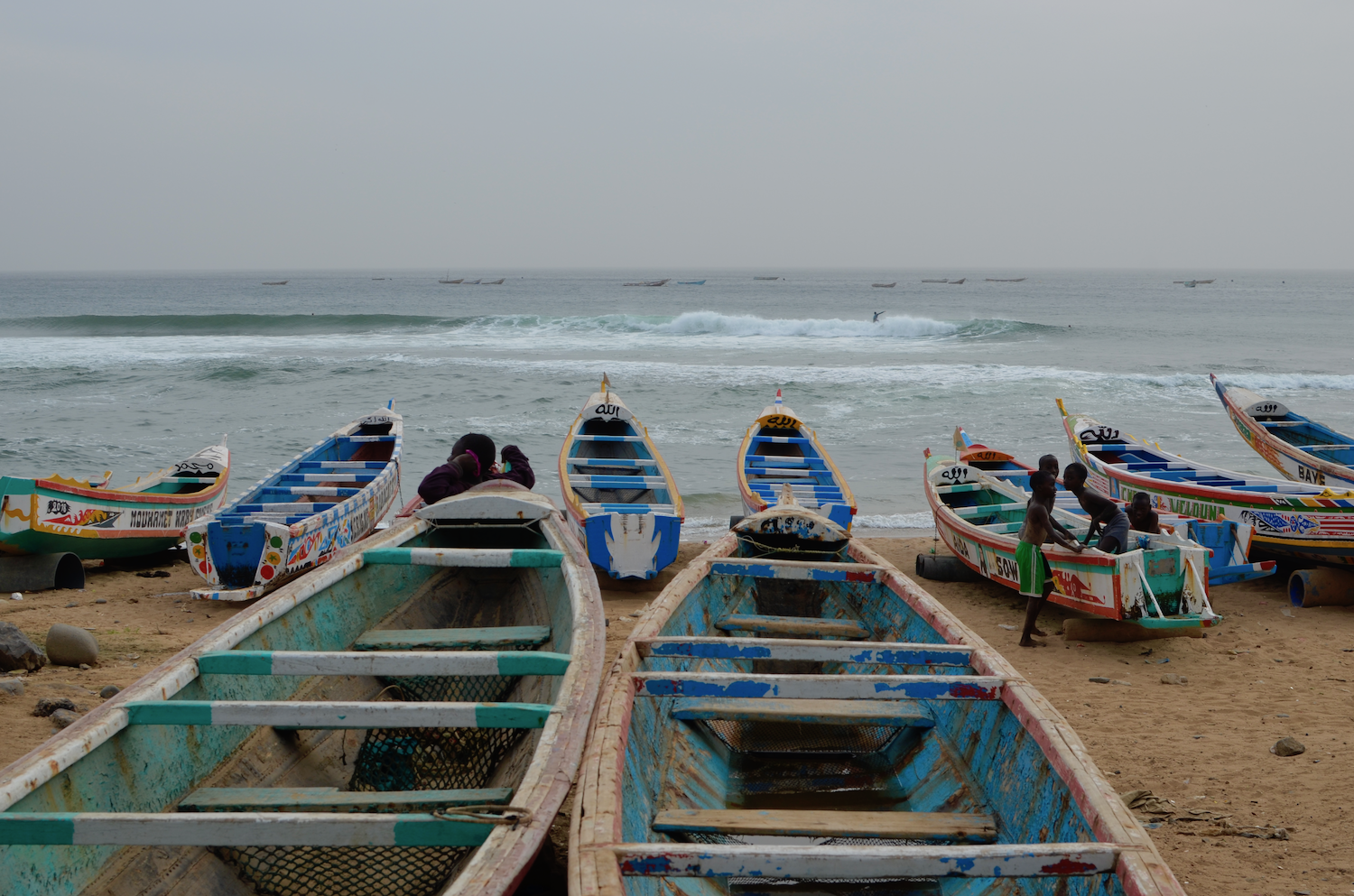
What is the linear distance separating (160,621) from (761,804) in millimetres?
6402

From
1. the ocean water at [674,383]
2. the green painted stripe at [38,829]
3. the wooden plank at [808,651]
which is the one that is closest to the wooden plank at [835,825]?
the wooden plank at [808,651]

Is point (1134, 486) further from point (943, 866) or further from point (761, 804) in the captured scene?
point (943, 866)

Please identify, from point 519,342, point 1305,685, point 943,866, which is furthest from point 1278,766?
point 519,342

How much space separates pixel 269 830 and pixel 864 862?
1797 mm

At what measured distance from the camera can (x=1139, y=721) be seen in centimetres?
625

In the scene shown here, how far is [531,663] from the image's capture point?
4.08m

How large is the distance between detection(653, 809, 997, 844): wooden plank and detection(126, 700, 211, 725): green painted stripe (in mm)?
1746

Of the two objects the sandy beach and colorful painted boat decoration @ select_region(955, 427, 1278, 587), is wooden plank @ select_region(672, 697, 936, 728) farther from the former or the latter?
colorful painted boat decoration @ select_region(955, 427, 1278, 587)

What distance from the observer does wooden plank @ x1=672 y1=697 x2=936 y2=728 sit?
4391 millimetres

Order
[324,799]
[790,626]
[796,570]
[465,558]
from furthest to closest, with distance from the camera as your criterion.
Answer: [796,570], [790,626], [465,558], [324,799]

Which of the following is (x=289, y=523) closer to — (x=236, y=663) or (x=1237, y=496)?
(x=236, y=663)

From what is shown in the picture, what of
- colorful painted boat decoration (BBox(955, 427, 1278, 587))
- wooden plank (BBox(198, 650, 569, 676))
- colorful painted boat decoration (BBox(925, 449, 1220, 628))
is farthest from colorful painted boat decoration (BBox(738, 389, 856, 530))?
wooden plank (BBox(198, 650, 569, 676))

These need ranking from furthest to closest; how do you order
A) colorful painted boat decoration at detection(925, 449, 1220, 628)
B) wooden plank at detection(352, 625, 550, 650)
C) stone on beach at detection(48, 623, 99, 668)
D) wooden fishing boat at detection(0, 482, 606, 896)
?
colorful painted boat decoration at detection(925, 449, 1220, 628), stone on beach at detection(48, 623, 99, 668), wooden plank at detection(352, 625, 550, 650), wooden fishing boat at detection(0, 482, 606, 896)

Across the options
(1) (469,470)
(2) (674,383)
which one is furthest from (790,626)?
(2) (674,383)
